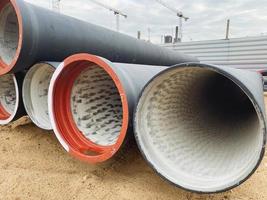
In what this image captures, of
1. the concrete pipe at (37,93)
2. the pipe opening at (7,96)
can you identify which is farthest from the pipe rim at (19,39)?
the pipe opening at (7,96)

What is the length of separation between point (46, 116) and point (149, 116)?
127 cm

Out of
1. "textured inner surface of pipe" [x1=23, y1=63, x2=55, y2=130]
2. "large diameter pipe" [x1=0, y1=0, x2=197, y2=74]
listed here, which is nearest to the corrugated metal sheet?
"large diameter pipe" [x1=0, y1=0, x2=197, y2=74]

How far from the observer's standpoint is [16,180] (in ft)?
5.82

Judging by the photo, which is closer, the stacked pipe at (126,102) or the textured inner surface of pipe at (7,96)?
the stacked pipe at (126,102)

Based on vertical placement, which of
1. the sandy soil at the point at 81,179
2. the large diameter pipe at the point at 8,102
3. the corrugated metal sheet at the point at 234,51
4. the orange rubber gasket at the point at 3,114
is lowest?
the sandy soil at the point at 81,179

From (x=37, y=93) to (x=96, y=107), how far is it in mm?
667

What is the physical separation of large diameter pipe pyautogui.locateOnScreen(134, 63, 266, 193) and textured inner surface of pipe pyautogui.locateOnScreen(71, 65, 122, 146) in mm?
429

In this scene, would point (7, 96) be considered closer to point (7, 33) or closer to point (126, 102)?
point (7, 33)

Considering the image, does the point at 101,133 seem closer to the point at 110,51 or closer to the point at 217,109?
the point at 110,51

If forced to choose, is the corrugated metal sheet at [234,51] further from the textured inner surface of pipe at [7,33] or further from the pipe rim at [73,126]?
the pipe rim at [73,126]

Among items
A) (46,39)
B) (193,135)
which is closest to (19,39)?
(46,39)

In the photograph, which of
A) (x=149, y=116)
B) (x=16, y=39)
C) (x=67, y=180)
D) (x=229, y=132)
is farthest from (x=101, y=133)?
(x=16, y=39)

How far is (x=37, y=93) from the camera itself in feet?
8.05

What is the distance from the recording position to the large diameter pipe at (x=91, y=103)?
65.0 inches
